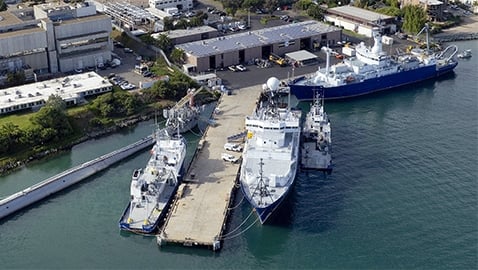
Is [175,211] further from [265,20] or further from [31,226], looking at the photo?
[265,20]

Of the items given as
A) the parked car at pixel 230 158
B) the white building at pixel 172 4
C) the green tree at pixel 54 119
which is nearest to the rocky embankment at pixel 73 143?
the green tree at pixel 54 119

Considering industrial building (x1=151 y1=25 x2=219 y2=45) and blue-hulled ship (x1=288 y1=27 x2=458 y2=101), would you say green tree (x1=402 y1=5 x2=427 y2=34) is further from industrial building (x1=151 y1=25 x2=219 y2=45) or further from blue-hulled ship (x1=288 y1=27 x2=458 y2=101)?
industrial building (x1=151 y1=25 x2=219 y2=45)

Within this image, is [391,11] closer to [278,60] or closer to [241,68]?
[278,60]

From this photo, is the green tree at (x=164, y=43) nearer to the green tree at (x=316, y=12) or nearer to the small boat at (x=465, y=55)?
the green tree at (x=316, y=12)

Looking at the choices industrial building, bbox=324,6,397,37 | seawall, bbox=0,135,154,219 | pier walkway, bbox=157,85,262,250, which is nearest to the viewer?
pier walkway, bbox=157,85,262,250

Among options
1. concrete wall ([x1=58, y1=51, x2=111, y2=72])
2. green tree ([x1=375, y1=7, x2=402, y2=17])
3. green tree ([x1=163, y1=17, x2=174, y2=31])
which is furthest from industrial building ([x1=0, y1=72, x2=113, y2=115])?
green tree ([x1=375, y1=7, x2=402, y2=17])

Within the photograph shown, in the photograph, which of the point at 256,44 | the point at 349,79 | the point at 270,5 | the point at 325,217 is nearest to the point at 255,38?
the point at 256,44

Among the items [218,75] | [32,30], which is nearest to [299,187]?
[218,75]
